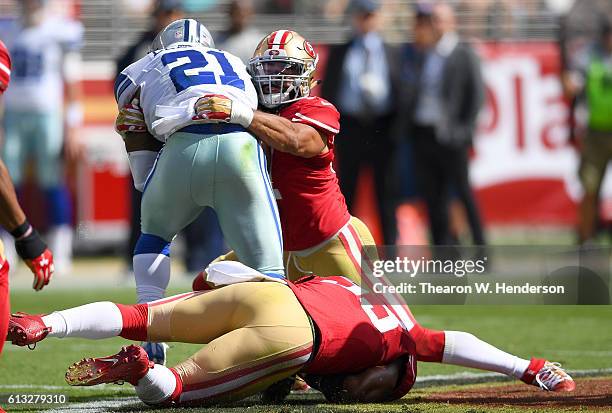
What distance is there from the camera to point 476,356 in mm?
5336

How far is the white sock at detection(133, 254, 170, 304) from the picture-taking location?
5.78 metres

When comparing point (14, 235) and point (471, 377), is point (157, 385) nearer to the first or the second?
point (14, 235)

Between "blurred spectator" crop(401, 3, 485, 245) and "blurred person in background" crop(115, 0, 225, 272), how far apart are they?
6.30 feet

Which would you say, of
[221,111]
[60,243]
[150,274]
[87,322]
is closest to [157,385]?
[87,322]

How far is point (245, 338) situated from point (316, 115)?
142 centimetres

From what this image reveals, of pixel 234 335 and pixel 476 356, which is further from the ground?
pixel 234 335

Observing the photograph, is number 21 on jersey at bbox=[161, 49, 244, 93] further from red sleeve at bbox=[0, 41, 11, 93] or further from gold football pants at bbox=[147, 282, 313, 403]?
red sleeve at bbox=[0, 41, 11, 93]

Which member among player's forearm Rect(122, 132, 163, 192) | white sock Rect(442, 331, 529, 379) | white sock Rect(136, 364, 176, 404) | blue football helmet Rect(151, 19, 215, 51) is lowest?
white sock Rect(442, 331, 529, 379)

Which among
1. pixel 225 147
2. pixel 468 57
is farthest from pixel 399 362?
pixel 468 57

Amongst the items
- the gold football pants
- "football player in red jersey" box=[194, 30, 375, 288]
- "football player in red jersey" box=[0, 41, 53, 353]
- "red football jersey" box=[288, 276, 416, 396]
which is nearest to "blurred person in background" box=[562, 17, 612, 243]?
"football player in red jersey" box=[194, 30, 375, 288]

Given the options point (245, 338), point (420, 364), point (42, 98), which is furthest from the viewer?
point (42, 98)

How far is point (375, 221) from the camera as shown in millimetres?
12898

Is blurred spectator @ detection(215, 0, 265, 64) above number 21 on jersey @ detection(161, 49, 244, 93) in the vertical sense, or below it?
below

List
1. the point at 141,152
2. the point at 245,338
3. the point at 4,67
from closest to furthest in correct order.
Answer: the point at 4,67
the point at 245,338
the point at 141,152
